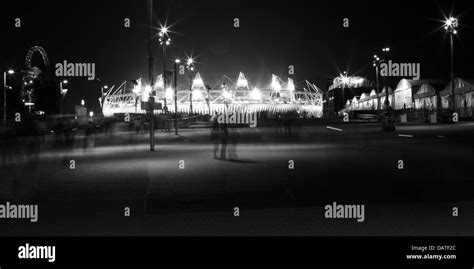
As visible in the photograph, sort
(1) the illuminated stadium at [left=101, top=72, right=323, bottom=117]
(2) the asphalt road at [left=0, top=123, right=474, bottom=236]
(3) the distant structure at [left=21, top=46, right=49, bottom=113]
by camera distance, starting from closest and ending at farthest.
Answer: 1. (2) the asphalt road at [left=0, top=123, right=474, bottom=236]
2. (3) the distant structure at [left=21, top=46, right=49, bottom=113]
3. (1) the illuminated stadium at [left=101, top=72, right=323, bottom=117]

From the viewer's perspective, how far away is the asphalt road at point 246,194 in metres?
8.96

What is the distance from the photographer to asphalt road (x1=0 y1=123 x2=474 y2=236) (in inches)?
353

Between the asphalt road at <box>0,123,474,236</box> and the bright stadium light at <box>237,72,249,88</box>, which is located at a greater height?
the bright stadium light at <box>237,72,249,88</box>

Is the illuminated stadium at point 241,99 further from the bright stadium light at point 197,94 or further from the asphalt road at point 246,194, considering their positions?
the asphalt road at point 246,194

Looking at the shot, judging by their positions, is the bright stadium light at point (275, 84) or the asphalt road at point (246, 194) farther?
the bright stadium light at point (275, 84)

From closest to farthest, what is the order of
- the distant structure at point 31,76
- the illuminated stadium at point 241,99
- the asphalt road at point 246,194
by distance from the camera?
the asphalt road at point 246,194 → the distant structure at point 31,76 → the illuminated stadium at point 241,99

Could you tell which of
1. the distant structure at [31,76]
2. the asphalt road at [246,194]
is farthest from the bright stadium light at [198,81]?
the asphalt road at [246,194]

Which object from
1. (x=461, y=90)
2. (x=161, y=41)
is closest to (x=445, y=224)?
(x=161, y=41)

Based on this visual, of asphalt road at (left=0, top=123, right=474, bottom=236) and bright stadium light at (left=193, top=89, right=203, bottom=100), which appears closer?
asphalt road at (left=0, top=123, right=474, bottom=236)

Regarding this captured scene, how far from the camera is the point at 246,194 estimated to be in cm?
1269

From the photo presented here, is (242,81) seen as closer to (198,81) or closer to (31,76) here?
(198,81)

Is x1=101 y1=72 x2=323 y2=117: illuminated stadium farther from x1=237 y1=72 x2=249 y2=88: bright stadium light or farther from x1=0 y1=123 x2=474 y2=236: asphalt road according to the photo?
x1=0 y1=123 x2=474 y2=236: asphalt road

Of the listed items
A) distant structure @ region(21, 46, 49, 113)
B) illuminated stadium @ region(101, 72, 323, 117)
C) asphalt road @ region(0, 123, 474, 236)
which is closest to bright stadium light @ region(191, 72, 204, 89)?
illuminated stadium @ region(101, 72, 323, 117)
